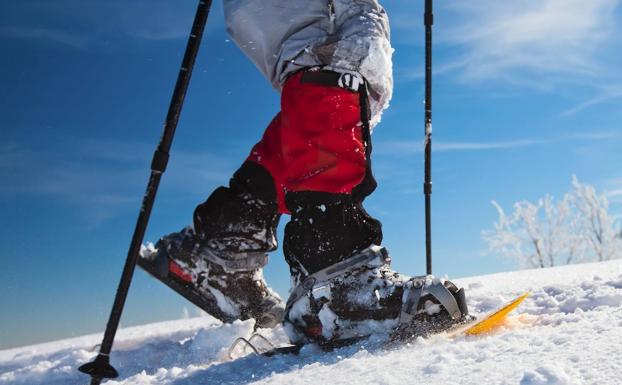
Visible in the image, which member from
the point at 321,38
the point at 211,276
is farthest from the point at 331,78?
the point at 211,276

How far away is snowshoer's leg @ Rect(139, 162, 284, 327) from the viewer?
2.24m

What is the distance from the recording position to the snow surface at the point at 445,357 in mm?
943

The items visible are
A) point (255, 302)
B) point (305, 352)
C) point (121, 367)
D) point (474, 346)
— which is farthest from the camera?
point (255, 302)

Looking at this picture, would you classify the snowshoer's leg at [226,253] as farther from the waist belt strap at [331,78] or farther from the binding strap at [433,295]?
the binding strap at [433,295]

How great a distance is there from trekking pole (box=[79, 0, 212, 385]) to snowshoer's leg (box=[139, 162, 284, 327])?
0.60 metres

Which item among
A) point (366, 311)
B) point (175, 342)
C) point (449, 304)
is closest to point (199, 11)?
point (366, 311)

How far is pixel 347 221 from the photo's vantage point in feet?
5.28

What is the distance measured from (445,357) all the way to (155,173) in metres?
1.04

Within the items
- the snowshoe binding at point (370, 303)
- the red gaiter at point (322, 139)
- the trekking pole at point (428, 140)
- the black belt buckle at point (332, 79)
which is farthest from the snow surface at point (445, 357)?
the black belt buckle at point (332, 79)

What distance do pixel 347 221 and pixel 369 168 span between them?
18 cm

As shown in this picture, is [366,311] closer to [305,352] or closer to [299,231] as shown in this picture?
[305,352]

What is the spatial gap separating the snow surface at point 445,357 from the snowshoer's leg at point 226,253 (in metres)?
0.17

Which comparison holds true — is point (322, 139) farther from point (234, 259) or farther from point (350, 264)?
point (234, 259)

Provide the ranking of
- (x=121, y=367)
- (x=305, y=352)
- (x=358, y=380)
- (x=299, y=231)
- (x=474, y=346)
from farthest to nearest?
(x=121, y=367), (x=299, y=231), (x=305, y=352), (x=474, y=346), (x=358, y=380)
